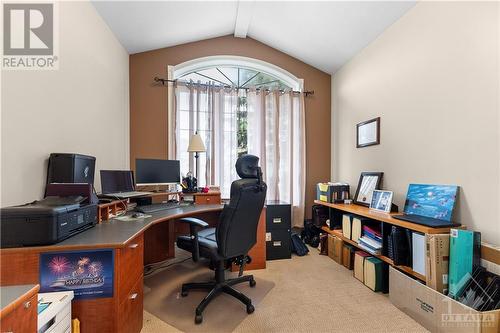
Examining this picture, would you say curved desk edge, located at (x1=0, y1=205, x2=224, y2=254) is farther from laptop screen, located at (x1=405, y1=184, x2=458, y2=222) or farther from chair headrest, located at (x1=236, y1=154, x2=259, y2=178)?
laptop screen, located at (x1=405, y1=184, x2=458, y2=222)

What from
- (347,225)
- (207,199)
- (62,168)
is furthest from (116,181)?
(347,225)

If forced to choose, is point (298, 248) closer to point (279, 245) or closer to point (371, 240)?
point (279, 245)

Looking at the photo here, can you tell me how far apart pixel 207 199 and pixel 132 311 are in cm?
149

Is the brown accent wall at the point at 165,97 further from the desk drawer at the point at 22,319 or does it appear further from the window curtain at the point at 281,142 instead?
the desk drawer at the point at 22,319

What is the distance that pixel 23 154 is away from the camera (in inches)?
56.1

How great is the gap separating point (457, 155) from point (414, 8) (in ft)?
4.90

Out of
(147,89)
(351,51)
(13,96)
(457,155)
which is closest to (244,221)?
(13,96)

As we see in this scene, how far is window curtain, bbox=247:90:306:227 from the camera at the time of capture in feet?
11.6

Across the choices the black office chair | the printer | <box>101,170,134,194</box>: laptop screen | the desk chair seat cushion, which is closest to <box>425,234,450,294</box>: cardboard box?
the black office chair

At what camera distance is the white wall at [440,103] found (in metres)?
1.63

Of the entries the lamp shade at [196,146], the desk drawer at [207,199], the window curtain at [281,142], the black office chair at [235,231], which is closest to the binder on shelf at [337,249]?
the window curtain at [281,142]

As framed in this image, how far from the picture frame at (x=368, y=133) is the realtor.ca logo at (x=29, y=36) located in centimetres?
311

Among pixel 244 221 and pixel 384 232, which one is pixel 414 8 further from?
pixel 244 221

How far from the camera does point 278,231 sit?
9.74 ft
